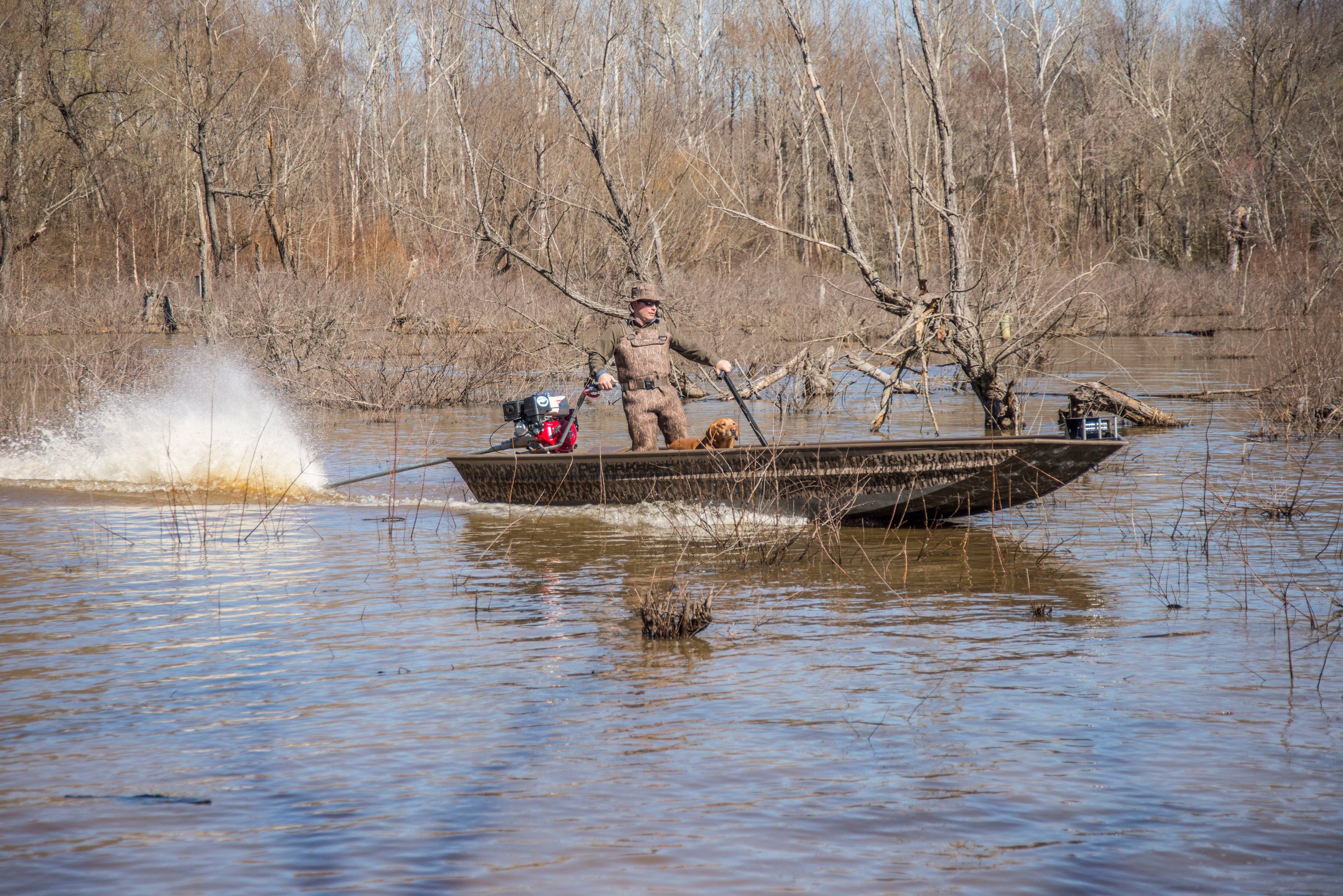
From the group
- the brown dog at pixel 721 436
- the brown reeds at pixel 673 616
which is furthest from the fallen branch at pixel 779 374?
the brown reeds at pixel 673 616

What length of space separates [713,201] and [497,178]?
242 inches

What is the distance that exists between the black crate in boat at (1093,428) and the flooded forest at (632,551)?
396 mm

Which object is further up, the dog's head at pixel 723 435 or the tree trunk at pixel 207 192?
the tree trunk at pixel 207 192

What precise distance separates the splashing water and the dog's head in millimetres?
3804

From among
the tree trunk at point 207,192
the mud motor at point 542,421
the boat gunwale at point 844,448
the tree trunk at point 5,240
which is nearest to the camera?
the boat gunwale at point 844,448

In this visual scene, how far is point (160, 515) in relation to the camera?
35.5 ft

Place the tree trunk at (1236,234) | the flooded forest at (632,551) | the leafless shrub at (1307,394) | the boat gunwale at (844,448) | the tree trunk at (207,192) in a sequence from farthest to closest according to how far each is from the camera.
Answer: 1. the tree trunk at (1236,234)
2. the tree trunk at (207,192)
3. the leafless shrub at (1307,394)
4. the boat gunwale at (844,448)
5. the flooded forest at (632,551)

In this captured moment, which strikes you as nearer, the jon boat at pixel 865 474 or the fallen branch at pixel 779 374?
the jon boat at pixel 865 474

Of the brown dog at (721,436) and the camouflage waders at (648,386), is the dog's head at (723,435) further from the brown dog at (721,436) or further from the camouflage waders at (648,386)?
the camouflage waders at (648,386)

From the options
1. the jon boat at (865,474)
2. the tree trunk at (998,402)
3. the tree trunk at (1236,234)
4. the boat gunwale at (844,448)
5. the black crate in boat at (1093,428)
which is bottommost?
the jon boat at (865,474)

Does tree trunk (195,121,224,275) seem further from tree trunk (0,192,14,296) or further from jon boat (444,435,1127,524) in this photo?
jon boat (444,435,1127,524)

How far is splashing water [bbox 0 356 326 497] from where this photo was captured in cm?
1309

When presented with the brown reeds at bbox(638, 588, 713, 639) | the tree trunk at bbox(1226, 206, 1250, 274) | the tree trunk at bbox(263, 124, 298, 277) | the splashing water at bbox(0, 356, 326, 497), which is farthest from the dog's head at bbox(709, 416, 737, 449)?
the tree trunk at bbox(1226, 206, 1250, 274)

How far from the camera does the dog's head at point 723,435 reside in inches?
392
